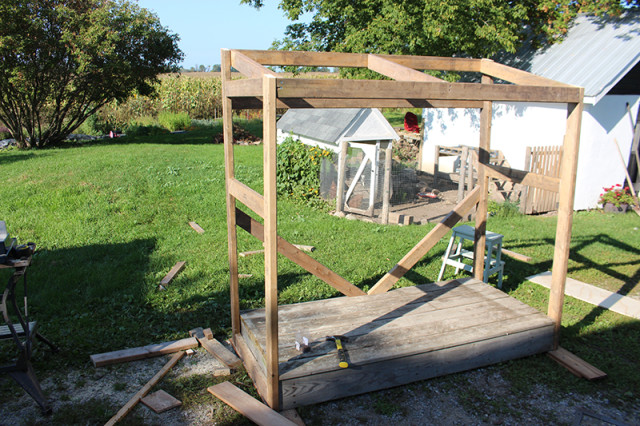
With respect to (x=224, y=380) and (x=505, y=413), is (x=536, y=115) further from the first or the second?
(x=224, y=380)

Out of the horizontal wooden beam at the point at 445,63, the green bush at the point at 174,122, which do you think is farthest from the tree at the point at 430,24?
the green bush at the point at 174,122

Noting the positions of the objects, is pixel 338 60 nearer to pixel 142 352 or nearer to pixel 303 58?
pixel 303 58

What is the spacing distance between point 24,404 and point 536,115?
11.7 metres

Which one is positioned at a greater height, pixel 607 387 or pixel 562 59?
pixel 562 59

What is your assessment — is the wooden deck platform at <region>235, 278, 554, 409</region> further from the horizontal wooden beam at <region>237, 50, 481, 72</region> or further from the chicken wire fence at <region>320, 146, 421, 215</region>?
the chicken wire fence at <region>320, 146, 421, 215</region>

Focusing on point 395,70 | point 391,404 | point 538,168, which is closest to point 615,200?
point 538,168

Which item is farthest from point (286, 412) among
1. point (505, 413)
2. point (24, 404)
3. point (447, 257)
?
point (447, 257)

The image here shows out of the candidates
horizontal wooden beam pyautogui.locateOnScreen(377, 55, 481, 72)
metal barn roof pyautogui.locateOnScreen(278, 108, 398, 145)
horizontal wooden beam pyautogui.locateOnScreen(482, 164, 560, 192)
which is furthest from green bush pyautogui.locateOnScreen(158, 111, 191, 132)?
horizontal wooden beam pyautogui.locateOnScreen(482, 164, 560, 192)

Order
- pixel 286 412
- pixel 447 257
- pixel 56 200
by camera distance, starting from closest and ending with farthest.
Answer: pixel 286 412 → pixel 447 257 → pixel 56 200

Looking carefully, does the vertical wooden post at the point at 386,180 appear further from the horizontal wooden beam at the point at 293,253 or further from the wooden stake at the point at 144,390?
the wooden stake at the point at 144,390

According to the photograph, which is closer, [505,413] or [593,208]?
[505,413]

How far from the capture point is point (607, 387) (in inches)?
180

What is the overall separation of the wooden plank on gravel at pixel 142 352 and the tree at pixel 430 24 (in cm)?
918

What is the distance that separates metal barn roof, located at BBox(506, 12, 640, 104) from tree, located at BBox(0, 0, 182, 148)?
13.5m
